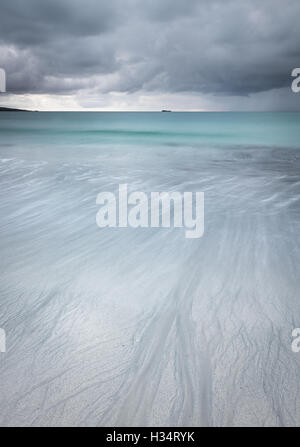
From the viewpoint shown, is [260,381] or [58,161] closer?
[260,381]

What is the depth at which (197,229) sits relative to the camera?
5.09 meters

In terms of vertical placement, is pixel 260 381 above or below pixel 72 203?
below

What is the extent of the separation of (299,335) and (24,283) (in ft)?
9.06

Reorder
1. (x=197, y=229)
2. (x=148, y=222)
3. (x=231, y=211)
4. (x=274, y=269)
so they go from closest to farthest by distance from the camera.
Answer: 1. (x=274, y=269)
2. (x=197, y=229)
3. (x=148, y=222)
4. (x=231, y=211)

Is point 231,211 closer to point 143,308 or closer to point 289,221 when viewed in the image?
point 289,221

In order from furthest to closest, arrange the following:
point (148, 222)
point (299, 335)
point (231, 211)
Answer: point (231, 211) < point (148, 222) < point (299, 335)

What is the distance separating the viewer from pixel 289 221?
215 inches
